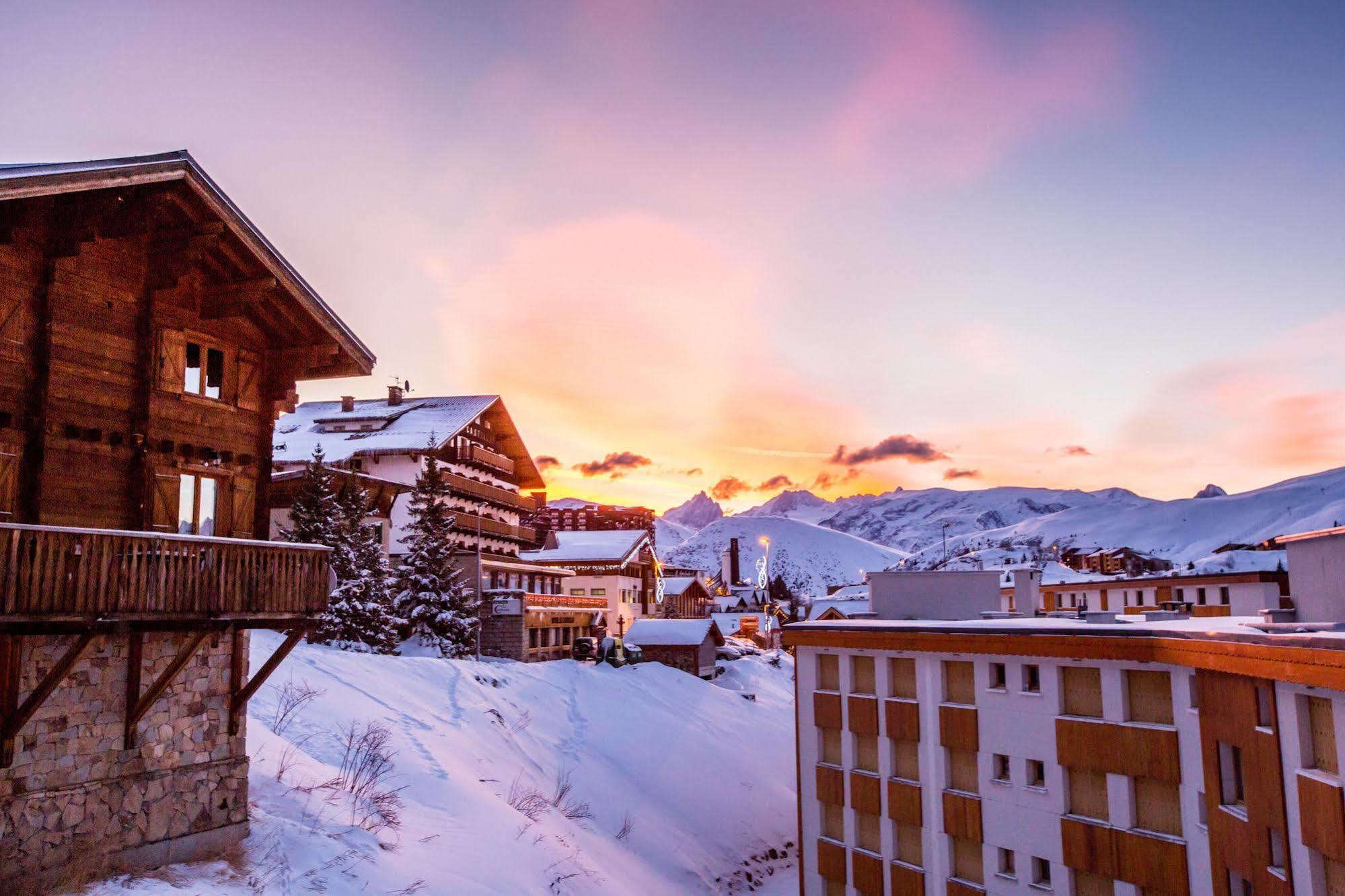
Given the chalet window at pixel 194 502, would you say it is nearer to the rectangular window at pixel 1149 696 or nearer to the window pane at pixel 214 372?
the window pane at pixel 214 372

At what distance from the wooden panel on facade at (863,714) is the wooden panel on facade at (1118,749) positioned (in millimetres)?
7024

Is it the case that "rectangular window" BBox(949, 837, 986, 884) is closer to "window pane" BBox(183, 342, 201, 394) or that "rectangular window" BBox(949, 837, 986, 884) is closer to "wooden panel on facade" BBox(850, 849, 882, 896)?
"wooden panel on facade" BBox(850, 849, 882, 896)

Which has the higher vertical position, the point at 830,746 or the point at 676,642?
the point at 676,642

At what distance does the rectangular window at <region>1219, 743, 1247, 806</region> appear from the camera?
18328 mm

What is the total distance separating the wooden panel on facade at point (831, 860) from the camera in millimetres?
31062

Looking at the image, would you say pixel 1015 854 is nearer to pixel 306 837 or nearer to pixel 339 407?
pixel 306 837

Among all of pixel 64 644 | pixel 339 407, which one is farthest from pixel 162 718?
pixel 339 407

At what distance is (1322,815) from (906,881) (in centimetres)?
1724

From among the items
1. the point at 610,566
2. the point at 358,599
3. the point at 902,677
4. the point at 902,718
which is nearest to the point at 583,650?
the point at 610,566

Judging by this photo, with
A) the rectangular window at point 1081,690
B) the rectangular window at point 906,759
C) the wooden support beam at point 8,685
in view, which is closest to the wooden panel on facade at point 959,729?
the rectangular window at point 906,759

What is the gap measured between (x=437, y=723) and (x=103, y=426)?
1905 centimetres

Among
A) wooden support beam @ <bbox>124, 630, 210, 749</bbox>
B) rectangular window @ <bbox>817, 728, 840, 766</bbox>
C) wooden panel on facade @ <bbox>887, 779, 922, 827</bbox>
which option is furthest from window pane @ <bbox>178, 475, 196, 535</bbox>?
rectangular window @ <bbox>817, 728, 840, 766</bbox>

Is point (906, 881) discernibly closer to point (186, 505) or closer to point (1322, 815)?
point (1322, 815)

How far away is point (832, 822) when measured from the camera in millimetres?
31672
